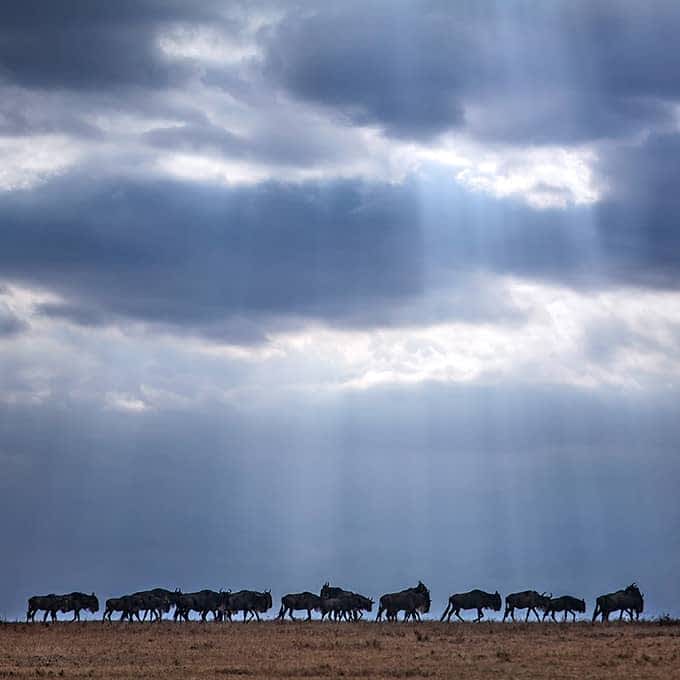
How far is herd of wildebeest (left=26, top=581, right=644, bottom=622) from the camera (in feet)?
238

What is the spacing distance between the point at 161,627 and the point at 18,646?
12.7 metres

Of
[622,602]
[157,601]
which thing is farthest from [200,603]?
[622,602]

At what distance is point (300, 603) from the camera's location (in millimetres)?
75938

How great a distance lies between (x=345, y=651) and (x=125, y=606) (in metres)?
30.0

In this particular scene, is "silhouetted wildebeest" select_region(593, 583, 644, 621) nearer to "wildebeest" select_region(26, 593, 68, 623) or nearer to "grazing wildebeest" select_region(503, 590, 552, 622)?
"grazing wildebeest" select_region(503, 590, 552, 622)

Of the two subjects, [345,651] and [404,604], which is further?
[404,604]

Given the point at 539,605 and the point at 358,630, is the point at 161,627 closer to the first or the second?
the point at 358,630

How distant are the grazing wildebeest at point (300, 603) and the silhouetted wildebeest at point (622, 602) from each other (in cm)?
1604

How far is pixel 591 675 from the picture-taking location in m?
40.1

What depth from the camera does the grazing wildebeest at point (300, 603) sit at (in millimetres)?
75375

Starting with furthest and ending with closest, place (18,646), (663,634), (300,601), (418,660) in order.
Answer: (300,601)
(663,634)
(18,646)
(418,660)

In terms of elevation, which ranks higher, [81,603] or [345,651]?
[81,603]

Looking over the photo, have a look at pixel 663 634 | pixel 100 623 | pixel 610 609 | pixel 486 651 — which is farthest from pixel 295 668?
pixel 610 609

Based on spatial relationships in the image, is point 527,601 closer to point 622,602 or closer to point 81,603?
point 622,602
